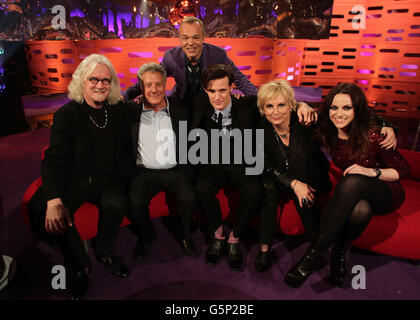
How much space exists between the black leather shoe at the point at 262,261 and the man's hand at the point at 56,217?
1323 mm

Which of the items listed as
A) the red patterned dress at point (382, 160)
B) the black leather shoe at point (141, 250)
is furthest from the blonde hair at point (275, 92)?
the black leather shoe at point (141, 250)

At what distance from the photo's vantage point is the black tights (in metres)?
1.71

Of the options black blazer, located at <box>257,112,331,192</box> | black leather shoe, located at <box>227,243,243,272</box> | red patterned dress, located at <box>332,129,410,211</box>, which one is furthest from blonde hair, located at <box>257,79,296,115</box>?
black leather shoe, located at <box>227,243,243,272</box>

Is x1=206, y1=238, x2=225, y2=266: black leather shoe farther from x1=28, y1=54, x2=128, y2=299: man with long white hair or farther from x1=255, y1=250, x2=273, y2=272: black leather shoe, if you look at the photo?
x1=28, y1=54, x2=128, y2=299: man with long white hair

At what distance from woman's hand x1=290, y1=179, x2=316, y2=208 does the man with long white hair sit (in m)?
1.21

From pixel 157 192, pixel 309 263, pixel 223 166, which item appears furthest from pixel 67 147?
pixel 309 263

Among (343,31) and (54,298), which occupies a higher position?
(343,31)

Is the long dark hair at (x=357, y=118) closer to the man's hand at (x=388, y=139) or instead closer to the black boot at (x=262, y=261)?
the man's hand at (x=388, y=139)

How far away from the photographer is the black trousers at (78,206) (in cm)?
174

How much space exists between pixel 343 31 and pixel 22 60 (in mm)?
7600

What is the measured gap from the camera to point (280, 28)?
5.86 meters
